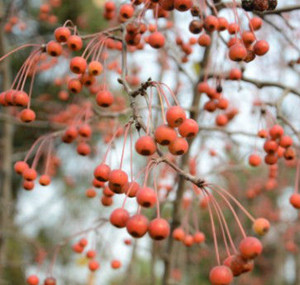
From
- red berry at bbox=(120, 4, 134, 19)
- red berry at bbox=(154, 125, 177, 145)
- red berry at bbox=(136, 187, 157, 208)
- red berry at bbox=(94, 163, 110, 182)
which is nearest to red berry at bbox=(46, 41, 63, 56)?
red berry at bbox=(120, 4, 134, 19)

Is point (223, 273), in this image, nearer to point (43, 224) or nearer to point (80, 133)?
point (80, 133)

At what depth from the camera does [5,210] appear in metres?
3.85

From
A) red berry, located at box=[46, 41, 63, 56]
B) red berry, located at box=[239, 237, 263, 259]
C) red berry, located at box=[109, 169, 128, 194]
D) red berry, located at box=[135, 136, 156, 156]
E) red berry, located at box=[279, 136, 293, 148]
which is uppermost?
red berry, located at box=[46, 41, 63, 56]

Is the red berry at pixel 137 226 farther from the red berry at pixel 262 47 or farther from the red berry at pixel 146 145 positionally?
the red berry at pixel 262 47

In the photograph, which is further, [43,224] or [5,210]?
[43,224]

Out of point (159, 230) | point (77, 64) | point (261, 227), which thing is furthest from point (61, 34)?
point (261, 227)

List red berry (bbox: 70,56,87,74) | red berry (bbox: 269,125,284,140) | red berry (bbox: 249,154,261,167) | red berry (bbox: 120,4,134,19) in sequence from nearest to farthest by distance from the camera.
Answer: red berry (bbox: 70,56,87,74)
red berry (bbox: 120,4,134,19)
red berry (bbox: 269,125,284,140)
red berry (bbox: 249,154,261,167)

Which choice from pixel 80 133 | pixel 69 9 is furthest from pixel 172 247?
pixel 69 9

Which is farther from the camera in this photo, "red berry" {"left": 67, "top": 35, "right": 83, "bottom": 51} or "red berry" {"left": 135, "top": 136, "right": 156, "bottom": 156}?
"red berry" {"left": 67, "top": 35, "right": 83, "bottom": 51}

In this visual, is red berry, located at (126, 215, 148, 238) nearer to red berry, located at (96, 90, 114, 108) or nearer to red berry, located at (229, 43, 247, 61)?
red berry, located at (96, 90, 114, 108)

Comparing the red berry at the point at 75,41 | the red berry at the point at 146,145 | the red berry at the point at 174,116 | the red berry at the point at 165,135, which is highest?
the red berry at the point at 75,41

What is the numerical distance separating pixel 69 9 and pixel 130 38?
713 centimetres

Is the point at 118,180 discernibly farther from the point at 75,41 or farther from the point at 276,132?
the point at 276,132

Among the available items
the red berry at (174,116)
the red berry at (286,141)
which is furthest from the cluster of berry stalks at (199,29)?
the red berry at (286,141)
